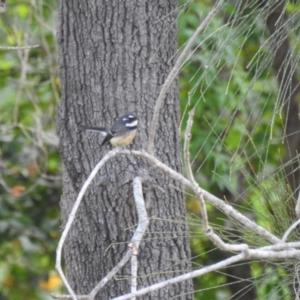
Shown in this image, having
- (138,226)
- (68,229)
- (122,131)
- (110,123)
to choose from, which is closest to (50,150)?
(110,123)

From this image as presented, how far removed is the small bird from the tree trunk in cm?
3

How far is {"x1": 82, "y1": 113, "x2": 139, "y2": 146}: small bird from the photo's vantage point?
2148 mm

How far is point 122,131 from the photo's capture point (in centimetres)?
214

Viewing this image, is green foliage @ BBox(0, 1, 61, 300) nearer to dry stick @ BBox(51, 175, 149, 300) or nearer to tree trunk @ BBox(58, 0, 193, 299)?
tree trunk @ BBox(58, 0, 193, 299)

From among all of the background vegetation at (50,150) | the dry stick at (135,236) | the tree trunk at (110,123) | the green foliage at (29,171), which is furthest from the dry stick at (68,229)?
the green foliage at (29,171)

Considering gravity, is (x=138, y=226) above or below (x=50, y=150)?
above

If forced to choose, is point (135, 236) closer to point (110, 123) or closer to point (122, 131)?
point (122, 131)

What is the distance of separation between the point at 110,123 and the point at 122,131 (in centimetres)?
18

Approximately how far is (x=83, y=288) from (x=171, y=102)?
2.20ft

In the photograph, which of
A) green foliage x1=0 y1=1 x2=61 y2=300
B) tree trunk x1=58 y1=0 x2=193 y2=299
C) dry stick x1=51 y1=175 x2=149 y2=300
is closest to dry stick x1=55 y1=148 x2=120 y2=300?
dry stick x1=51 y1=175 x2=149 y2=300

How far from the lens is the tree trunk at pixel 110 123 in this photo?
7.51 ft

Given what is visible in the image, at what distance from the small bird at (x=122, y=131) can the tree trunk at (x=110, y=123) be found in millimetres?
26

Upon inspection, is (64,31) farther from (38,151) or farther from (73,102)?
(38,151)

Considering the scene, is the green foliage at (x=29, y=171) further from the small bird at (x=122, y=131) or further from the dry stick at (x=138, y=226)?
the dry stick at (x=138, y=226)
